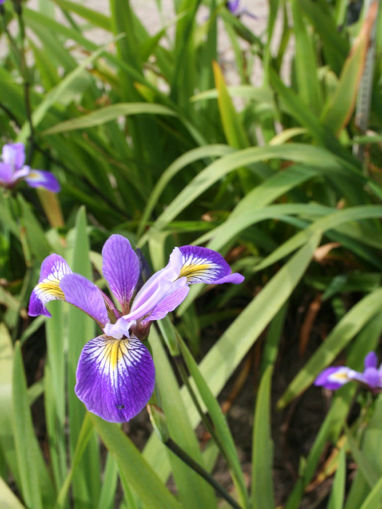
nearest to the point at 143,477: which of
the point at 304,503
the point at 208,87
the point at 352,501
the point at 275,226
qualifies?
the point at 352,501

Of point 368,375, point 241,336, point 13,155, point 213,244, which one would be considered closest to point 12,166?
point 13,155

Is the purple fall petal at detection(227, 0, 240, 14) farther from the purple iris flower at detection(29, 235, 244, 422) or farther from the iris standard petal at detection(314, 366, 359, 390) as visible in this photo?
the purple iris flower at detection(29, 235, 244, 422)

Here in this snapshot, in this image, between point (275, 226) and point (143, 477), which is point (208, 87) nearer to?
point (275, 226)

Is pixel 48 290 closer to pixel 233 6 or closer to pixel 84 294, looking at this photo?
pixel 84 294

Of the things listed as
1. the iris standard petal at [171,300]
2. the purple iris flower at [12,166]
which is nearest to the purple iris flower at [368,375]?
the iris standard petal at [171,300]

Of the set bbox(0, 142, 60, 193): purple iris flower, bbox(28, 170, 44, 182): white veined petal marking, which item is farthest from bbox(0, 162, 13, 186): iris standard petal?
bbox(28, 170, 44, 182): white veined petal marking
